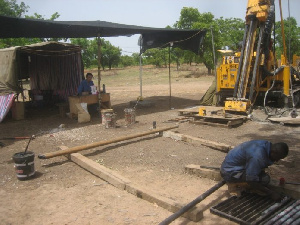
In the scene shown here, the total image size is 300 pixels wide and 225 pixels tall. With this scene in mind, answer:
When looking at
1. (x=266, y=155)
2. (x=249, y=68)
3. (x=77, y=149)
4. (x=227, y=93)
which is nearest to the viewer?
(x=266, y=155)

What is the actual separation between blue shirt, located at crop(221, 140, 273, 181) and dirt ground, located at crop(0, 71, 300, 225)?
0.49m

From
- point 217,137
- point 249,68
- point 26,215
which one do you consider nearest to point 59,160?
point 26,215

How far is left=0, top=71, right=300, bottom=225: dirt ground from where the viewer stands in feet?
11.7

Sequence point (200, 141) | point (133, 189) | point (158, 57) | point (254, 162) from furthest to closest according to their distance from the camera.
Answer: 1. point (158, 57)
2. point (200, 141)
3. point (133, 189)
4. point (254, 162)

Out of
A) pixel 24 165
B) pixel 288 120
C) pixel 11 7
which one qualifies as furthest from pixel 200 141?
pixel 11 7

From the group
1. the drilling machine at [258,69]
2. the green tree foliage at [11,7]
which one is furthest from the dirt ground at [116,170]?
the green tree foliage at [11,7]

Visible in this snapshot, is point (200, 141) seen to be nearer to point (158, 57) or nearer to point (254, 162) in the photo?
point (254, 162)

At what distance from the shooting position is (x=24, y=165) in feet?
15.1

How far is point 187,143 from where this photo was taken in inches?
255

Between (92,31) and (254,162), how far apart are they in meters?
8.48

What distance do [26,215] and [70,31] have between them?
7905mm

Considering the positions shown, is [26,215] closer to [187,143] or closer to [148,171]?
[148,171]

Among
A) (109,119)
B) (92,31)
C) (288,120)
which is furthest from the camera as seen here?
(92,31)

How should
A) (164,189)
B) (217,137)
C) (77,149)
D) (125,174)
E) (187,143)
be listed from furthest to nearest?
(217,137)
(187,143)
(77,149)
(125,174)
(164,189)
